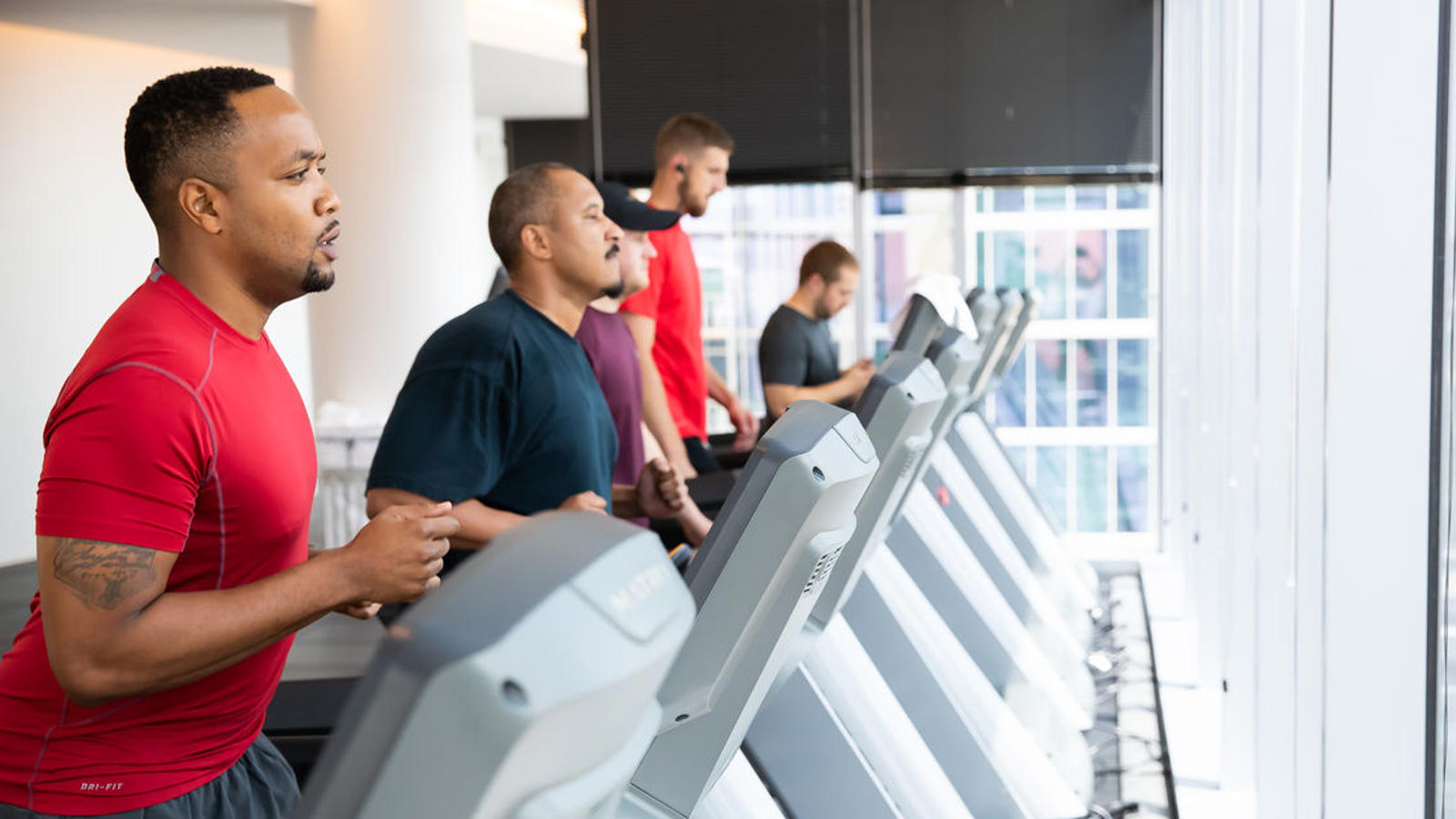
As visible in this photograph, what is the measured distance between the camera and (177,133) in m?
1.50

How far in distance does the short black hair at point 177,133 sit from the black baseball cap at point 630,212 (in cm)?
175

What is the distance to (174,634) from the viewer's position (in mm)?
1342

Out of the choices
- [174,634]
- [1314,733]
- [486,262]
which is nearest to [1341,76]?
[1314,733]

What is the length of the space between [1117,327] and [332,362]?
12.7ft

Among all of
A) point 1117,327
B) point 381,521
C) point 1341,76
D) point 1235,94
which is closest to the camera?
point 381,521

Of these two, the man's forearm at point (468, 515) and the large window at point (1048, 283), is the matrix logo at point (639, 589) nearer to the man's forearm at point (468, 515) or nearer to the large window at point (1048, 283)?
the man's forearm at point (468, 515)

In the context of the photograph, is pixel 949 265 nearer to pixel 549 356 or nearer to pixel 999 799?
pixel 999 799

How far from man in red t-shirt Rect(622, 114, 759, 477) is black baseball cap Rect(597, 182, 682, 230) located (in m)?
0.67

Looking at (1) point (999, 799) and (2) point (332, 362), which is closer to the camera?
(1) point (999, 799)

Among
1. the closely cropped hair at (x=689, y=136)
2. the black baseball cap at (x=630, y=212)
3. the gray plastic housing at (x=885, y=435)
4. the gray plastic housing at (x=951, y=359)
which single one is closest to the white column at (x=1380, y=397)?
the gray plastic housing at (x=885, y=435)

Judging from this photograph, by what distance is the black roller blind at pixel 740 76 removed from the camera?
24.2ft

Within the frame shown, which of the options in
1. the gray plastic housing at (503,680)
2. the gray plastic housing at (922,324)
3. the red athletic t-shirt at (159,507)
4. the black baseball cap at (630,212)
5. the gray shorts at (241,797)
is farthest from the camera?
the gray plastic housing at (922,324)

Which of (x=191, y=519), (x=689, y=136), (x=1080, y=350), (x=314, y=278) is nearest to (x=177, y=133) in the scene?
(x=314, y=278)

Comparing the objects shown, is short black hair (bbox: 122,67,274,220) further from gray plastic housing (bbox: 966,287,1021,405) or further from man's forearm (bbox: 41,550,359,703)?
gray plastic housing (bbox: 966,287,1021,405)
